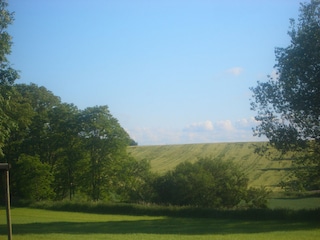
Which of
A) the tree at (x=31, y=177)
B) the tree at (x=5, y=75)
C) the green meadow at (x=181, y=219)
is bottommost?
the green meadow at (x=181, y=219)

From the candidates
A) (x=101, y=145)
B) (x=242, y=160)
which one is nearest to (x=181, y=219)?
(x=101, y=145)

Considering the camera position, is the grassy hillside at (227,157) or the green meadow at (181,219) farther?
the grassy hillside at (227,157)

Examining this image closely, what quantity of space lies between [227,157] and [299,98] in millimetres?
48253

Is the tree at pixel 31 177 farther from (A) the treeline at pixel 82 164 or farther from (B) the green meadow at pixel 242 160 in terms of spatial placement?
(B) the green meadow at pixel 242 160

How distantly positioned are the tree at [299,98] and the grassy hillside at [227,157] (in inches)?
960

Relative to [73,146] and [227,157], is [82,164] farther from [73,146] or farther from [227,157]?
[227,157]

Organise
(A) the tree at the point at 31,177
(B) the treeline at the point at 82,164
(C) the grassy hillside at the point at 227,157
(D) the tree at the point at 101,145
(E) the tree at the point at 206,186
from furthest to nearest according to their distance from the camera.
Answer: (C) the grassy hillside at the point at 227,157, (D) the tree at the point at 101,145, (A) the tree at the point at 31,177, (B) the treeline at the point at 82,164, (E) the tree at the point at 206,186

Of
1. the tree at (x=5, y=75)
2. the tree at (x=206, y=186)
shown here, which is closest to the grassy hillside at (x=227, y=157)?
the tree at (x=206, y=186)

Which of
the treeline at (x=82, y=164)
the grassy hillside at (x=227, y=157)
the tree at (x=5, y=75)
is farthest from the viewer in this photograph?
the grassy hillside at (x=227, y=157)

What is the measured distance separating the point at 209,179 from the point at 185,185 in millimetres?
3603

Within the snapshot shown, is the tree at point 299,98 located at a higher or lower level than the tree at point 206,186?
higher

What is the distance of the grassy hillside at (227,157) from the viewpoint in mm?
66062

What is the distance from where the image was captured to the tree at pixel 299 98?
105 ft

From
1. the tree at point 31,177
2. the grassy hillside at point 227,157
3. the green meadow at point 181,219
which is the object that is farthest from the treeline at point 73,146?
the green meadow at point 181,219
